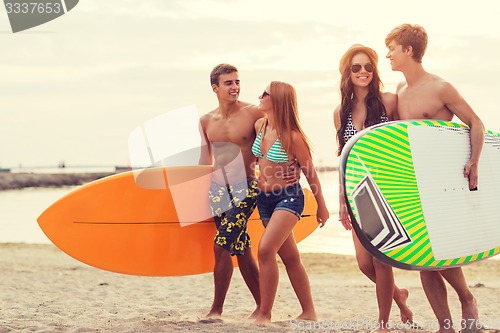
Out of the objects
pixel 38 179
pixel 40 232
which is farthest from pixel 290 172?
pixel 38 179

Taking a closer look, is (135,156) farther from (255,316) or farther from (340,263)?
(340,263)

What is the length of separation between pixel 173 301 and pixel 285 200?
2.73m

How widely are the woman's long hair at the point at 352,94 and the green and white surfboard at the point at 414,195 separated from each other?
0.15m

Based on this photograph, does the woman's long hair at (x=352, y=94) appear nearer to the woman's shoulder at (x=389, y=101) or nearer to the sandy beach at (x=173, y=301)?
the woman's shoulder at (x=389, y=101)

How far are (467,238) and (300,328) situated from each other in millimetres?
1397

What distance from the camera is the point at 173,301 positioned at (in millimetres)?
6660

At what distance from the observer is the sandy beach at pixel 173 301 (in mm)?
5078

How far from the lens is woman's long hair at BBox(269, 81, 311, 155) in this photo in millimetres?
4371

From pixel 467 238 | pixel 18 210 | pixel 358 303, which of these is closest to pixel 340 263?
pixel 358 303

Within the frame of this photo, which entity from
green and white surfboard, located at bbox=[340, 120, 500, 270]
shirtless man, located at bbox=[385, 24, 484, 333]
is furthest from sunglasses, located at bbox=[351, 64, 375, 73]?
green and white surfboard, located at bbox=[340, 120, 500, 270]

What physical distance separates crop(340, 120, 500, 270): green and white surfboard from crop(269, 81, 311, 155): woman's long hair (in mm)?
475

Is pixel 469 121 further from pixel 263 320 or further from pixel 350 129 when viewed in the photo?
pixel 263 320

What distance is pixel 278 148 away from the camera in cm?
440

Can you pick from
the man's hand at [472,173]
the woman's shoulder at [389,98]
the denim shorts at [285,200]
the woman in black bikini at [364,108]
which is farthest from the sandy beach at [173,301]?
the woman's shoulder at [389,98]
